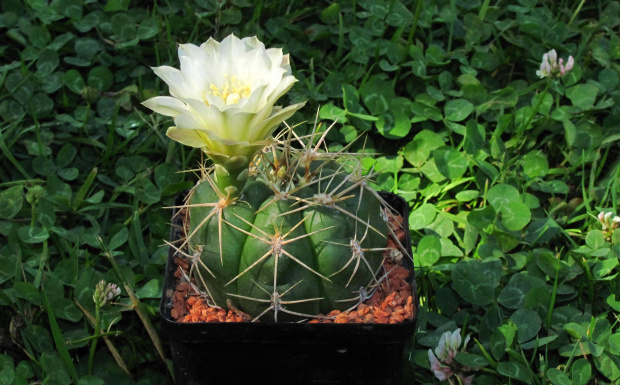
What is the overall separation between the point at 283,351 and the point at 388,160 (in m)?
1.06

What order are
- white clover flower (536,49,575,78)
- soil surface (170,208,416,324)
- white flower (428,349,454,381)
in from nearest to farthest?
soil surface (170,208,416,324) < white flower (428,349,454,381) < white clover flower (536,49,575,78)

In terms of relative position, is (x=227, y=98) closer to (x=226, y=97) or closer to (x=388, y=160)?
(x=226, y=97)

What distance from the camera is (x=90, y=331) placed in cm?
210

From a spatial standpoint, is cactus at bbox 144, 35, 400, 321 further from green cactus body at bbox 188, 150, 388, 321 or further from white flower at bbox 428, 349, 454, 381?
white flower at bbox 428, 349, 454, 381

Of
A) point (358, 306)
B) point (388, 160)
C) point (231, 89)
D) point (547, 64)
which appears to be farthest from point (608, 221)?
point (231, 89)

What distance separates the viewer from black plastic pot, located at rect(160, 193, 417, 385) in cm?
167

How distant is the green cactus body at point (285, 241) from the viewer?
1.62 metres

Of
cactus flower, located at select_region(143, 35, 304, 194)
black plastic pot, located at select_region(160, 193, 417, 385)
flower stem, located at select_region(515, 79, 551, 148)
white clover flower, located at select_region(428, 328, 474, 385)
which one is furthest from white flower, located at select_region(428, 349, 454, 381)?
flower stem, located at select_region(515, 79, 551, 148)

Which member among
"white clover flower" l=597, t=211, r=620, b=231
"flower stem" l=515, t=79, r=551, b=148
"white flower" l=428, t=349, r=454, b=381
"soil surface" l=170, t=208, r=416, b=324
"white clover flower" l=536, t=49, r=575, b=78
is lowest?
"white flower" l=428, t=349, r=454, b=381

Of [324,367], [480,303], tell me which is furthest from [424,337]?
[324,367]

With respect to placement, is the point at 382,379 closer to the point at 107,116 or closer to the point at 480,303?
the point at 480,303

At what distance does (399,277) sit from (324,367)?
279 millimetres

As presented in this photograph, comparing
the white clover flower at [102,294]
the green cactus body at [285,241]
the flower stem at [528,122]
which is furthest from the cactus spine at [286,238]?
the flower stem at [528,122]

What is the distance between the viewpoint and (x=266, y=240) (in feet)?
5.24
